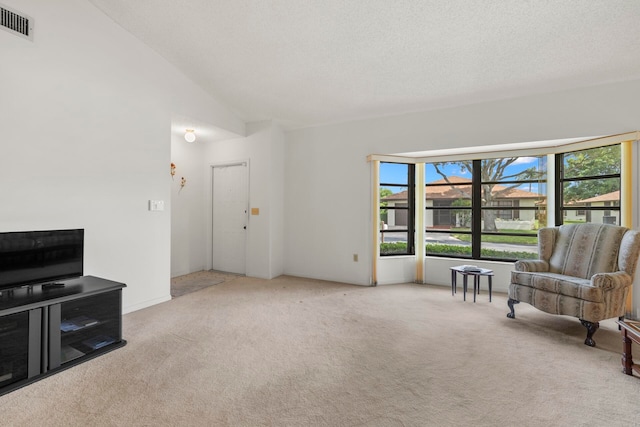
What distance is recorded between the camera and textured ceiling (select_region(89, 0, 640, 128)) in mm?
2721

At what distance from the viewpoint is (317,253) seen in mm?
5230

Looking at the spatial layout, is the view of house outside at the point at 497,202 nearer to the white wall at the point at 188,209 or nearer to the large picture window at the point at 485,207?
the large picture window at the point at 485,207

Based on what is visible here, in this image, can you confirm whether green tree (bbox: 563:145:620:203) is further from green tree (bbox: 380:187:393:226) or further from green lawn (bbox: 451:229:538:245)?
green tree (bbox: 380:187:393:226)

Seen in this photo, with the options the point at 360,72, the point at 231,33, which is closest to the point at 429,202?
the point at 360,72

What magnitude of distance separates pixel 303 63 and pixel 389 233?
9.49 feet

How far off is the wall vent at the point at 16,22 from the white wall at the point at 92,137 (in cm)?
5

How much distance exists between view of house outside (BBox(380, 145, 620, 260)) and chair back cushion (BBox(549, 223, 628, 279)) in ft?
2.33

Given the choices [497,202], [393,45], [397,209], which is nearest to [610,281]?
[497,202]

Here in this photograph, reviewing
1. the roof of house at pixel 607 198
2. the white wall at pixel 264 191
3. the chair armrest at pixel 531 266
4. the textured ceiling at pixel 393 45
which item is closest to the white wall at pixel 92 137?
the textured ceiling at pixel 393 45

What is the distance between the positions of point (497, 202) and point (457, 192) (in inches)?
23.1

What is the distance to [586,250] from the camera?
3.31 meters

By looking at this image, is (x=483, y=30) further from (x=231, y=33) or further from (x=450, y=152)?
(x=231, y=33)

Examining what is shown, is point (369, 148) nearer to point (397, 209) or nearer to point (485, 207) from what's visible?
point (397, 209)

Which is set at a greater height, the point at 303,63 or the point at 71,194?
the point at 303,63
